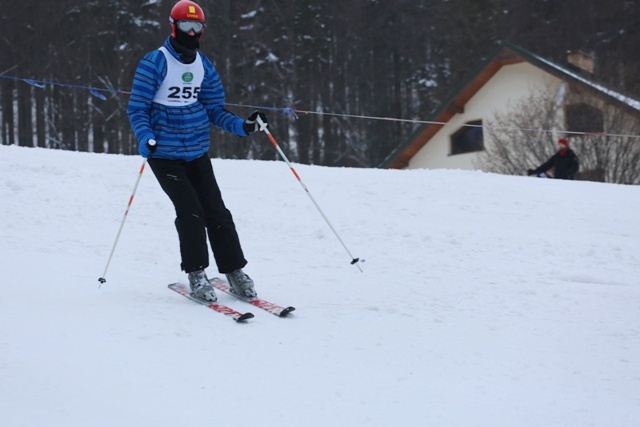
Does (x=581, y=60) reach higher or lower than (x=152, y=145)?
higher

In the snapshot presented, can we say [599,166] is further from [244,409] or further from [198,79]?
[244,409]

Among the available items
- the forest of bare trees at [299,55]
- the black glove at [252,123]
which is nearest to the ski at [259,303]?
the black glove at [252,123]

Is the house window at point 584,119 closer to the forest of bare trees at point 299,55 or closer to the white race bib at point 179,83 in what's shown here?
the forest of bare trees at point 299,55

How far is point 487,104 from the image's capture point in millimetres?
25281

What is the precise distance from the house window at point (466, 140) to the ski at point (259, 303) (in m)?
20.8

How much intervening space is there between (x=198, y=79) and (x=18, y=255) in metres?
1.89

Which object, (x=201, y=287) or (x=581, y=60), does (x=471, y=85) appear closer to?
(x=581, y=60)

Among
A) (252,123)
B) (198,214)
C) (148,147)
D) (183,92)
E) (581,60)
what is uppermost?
(581,60)

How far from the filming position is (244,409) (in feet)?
10.8

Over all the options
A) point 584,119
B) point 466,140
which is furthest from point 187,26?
point 466,140

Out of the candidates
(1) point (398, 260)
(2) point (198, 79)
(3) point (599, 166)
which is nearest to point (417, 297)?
(1) point (398, 260)

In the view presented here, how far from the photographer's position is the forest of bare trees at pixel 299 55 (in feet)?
106

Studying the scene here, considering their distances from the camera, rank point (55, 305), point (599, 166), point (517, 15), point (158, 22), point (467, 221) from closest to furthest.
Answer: point (55, 305) < point (467, 221) < point (599, 166) < point (158, 22) < point (517, 15)

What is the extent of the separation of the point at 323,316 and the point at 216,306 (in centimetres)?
60
